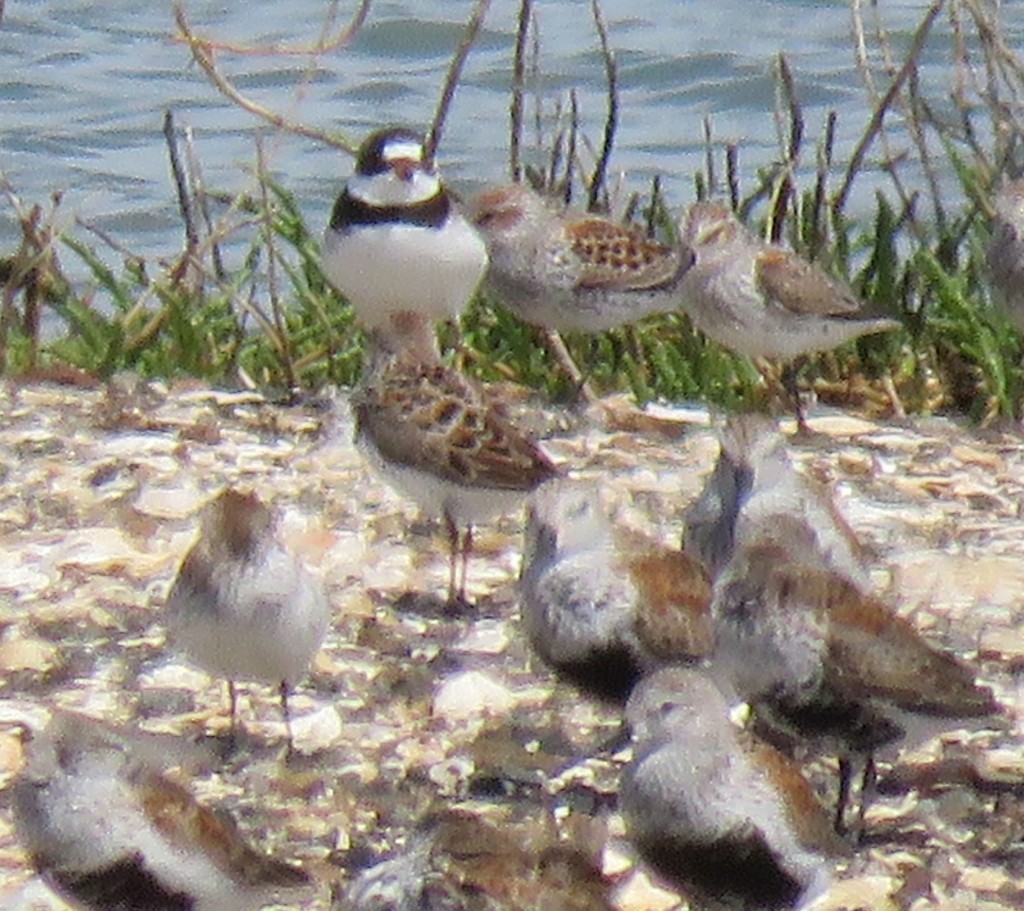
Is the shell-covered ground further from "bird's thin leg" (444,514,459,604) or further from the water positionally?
the water

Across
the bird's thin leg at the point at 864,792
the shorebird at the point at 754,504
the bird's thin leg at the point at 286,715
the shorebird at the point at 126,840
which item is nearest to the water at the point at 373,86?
the shorebird at the point at 754,504

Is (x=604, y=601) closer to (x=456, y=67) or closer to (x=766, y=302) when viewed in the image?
(x=766, y=302)

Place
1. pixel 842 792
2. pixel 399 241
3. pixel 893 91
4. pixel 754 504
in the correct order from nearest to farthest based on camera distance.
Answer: pixel 842 792
pixel 754 504
pixel 893 91
pixel 399 241

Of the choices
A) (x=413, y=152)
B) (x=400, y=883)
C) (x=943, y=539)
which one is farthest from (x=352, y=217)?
(x=400, y=883)

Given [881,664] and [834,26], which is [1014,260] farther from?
[834,26]

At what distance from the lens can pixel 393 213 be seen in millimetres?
9422

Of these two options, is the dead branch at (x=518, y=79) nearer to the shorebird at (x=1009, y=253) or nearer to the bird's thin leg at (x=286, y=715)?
the shorebird at (x=1009, y=253)

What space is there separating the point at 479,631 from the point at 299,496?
105cm

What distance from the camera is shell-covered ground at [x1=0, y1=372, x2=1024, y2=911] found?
5770 millimetres

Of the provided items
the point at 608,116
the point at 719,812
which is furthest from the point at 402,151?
the point at 719,812

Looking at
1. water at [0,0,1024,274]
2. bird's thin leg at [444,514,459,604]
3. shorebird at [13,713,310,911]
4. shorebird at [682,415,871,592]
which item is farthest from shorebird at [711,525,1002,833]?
water at [0,0,1024,274]

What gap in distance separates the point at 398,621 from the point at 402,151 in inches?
116

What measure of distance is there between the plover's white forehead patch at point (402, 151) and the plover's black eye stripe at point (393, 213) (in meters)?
→ 0.16

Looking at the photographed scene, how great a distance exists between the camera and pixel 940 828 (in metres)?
5.76
